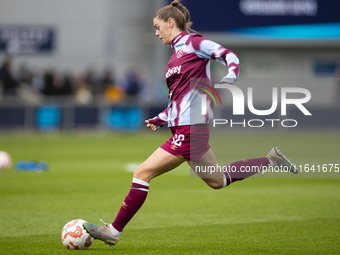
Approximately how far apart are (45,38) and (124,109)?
7.49m

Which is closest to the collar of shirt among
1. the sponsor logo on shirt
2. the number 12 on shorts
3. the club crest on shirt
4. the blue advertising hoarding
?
the club crest on shirt

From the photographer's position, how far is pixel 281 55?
36688 mm

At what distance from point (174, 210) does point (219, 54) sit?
11.3 ft

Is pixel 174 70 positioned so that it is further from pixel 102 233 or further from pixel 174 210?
pixel 174 210

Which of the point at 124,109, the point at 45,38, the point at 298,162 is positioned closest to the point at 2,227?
the point at 298,162

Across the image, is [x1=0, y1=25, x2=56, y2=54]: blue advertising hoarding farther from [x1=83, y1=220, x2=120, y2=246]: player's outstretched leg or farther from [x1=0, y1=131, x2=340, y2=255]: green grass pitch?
[x1=83, y1=220, x2=120, y2=246]: player's outstretched leg

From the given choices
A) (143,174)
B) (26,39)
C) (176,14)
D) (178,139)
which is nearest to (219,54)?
(176,14)

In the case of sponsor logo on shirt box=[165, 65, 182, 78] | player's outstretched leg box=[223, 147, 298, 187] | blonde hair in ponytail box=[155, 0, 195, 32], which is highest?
blonde hair in ponytail box=[155, 0, 195, 32]

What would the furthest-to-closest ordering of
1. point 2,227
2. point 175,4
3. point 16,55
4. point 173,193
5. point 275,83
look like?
point 16,55
point 275,83
point 173,193
point 2,227
point 175,4

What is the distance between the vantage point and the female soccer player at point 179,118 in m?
6.52

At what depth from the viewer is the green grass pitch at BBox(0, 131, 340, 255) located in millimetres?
6820

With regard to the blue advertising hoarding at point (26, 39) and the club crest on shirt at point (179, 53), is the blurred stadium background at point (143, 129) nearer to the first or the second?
the blue advertising hoarding at point (26, 39)

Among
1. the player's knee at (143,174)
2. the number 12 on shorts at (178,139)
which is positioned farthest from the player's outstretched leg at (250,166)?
the player's knee at (143,174)

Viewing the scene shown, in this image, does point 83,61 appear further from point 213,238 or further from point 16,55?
point 213,238
